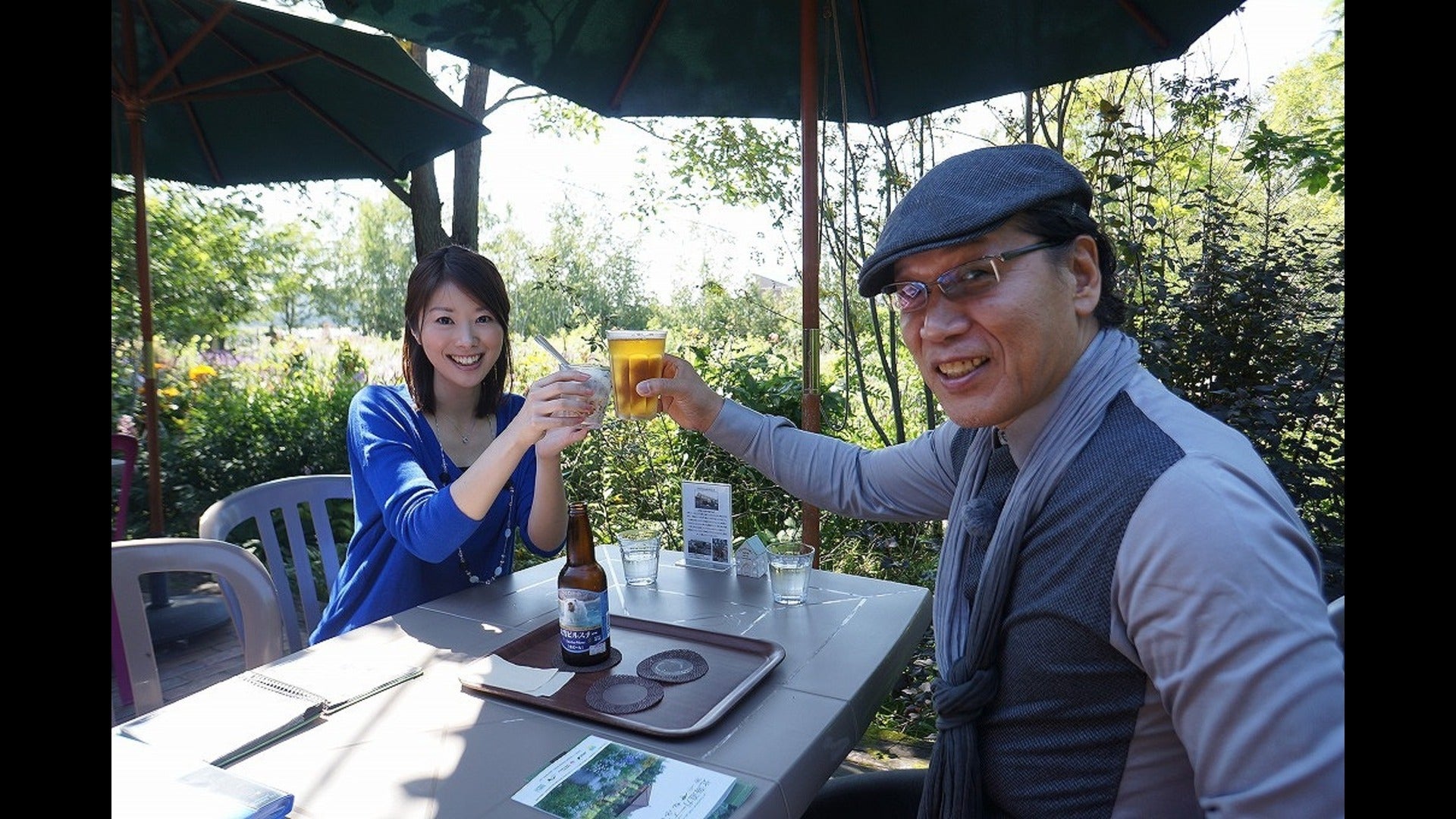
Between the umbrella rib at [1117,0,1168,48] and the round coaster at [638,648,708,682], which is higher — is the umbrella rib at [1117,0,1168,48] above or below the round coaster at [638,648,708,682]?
above

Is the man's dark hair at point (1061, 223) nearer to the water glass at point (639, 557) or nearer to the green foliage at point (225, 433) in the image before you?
the water glass at point (639, 557)

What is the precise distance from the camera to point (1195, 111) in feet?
13.5

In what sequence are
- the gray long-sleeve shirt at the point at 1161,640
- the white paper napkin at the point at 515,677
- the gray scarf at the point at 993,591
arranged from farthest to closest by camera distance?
the white paper napkin at the point at 515,677 → the gray scarf at the point at 993,591 → the gray long-sleeve shirt at the point at 1161,640

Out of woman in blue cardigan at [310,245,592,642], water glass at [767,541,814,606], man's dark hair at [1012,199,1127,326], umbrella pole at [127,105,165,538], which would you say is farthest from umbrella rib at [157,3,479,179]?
man's dark hair at [1012,199,1127,326]

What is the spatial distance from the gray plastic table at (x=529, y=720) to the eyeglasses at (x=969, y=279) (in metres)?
0.78

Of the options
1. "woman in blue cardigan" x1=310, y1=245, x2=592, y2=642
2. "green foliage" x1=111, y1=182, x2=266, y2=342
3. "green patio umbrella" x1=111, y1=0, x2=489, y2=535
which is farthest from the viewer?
"green foliage" x1=111, y1=182, x2=266, y2=342

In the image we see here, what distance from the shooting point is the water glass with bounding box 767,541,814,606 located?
202 cm

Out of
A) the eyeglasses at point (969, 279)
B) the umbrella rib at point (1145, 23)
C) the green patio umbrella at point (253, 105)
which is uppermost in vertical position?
the green patio umbrella at point (253, 105)

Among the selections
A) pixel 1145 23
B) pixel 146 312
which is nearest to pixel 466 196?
pixel 146 312

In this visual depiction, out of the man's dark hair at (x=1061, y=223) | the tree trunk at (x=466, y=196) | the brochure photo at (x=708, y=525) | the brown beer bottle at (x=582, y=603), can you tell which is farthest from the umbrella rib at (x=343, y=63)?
the tree trunk at (x=466, y=196)

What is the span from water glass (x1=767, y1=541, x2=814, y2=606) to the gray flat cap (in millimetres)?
865

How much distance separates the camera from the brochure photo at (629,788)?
114 centimetres

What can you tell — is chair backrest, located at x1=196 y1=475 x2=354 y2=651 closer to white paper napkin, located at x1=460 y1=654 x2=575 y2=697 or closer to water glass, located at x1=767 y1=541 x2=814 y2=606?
white paper napkin, located at x1=460 y1=654 x2=575 y2=697
